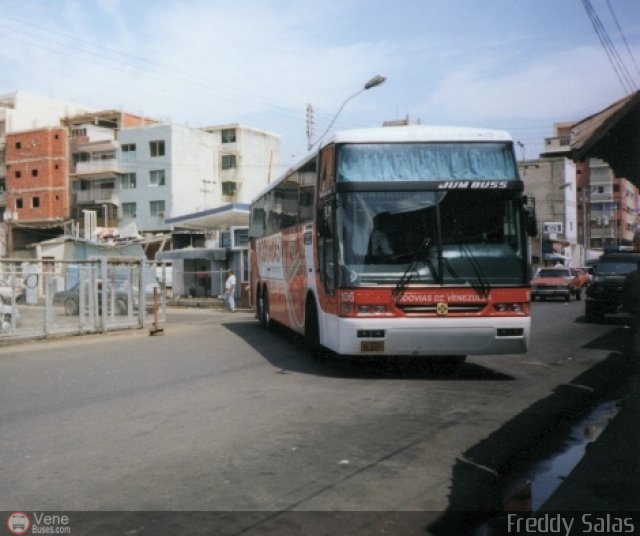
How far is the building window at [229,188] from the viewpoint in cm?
7138

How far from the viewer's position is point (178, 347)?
15.6m

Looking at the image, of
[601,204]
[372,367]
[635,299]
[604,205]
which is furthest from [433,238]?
[601,204]

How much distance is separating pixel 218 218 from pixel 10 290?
23.2 metres

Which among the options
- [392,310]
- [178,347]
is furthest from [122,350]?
[392,310]

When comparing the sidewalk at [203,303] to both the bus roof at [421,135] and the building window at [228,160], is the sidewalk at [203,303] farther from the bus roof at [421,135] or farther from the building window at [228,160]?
A: the building window at [228,160]

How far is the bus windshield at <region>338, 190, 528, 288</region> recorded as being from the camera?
391 inches

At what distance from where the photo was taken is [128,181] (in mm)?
67438

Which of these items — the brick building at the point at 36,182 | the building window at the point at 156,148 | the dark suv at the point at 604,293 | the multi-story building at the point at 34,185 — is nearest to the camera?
Answer: the dark suv at the point at 604,293

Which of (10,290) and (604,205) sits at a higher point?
(604,205)

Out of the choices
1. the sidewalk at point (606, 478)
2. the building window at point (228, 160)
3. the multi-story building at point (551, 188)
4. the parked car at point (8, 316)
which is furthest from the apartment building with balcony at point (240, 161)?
the sidewalk at point (606, 478)

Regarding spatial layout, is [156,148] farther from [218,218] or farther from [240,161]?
[218,218]

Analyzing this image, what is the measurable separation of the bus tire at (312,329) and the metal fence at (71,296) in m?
7.35

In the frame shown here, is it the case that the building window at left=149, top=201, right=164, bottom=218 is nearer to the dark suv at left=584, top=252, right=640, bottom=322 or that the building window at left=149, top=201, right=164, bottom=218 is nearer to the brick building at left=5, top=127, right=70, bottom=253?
the brick building at left=5, top=127, right=70, bottom=253

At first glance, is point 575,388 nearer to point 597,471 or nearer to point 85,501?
point 597,471
